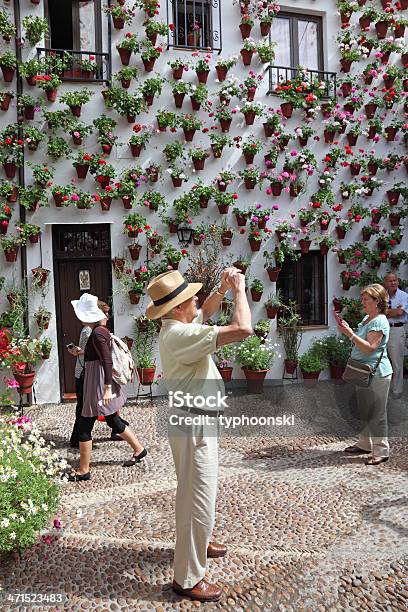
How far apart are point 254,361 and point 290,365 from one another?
33.8 inches

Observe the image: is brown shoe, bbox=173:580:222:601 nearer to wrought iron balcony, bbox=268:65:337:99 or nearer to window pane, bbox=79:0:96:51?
window pane, bbox=79:0:96:51

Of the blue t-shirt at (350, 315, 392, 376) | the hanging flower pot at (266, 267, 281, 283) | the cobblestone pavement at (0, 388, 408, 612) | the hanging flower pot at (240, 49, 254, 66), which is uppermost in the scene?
the hanging flower pot at (240, 49, 254, 66)

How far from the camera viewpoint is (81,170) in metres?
8.23

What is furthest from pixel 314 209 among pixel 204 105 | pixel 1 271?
pixel 1 271

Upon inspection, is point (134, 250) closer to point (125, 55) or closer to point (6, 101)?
point (6, 101)

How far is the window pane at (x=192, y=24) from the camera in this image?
890 cm

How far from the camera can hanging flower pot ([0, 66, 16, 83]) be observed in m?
7.95

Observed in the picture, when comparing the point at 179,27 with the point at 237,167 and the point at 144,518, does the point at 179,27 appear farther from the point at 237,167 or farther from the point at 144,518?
the point at 144,518

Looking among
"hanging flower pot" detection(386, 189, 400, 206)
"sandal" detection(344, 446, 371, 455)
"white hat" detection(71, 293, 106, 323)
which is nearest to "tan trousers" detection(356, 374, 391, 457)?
"sandal" detection(344, 446, 371, 455)

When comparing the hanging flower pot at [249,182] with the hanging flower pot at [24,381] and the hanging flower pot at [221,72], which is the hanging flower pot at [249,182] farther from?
the hanging flower pot at [24,381]

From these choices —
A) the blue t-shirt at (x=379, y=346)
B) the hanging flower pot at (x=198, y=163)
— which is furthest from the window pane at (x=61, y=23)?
the blue t-shirt at (x=379, y=346)

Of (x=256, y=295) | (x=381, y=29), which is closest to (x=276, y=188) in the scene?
(x=256, y=295)

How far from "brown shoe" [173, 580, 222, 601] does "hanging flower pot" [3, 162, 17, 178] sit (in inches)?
253

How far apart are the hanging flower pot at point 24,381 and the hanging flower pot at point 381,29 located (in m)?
8.17
